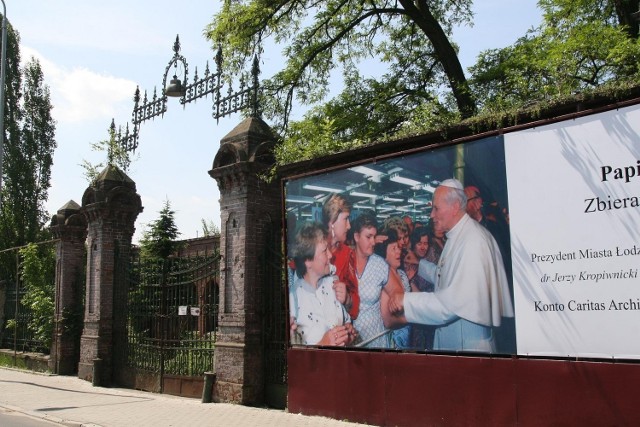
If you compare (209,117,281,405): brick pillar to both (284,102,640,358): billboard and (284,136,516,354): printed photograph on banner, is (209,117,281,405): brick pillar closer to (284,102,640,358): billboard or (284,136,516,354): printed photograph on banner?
(284,136,516,354): printed photograph on banner

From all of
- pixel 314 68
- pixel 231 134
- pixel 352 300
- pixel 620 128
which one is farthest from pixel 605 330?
pixel 314 68

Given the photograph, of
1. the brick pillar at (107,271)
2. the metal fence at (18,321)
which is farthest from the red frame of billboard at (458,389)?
the metal fence at (18,321)

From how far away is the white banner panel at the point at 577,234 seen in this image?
248 inches

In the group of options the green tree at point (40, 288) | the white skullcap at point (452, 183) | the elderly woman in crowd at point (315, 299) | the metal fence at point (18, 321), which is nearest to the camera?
the white skullcap at point (452, 183)

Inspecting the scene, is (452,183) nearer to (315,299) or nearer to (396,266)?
(396,266)

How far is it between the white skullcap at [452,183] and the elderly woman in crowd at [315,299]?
7.64 feet

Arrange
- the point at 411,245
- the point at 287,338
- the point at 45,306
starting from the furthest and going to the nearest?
the point at 45,306 < the point at 287,338 < the point at 411,245

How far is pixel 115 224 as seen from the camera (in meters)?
15.7

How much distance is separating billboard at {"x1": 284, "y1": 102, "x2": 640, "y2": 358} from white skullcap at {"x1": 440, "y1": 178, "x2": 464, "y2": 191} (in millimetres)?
19

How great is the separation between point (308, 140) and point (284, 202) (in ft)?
4.78

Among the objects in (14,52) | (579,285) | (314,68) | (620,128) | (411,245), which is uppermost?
(14,52)

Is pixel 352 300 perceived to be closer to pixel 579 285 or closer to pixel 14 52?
pixel 579 285

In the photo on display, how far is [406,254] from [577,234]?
2330 mm

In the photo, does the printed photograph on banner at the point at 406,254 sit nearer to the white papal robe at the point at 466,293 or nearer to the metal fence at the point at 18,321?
the white papal robe at the point at 466,293
